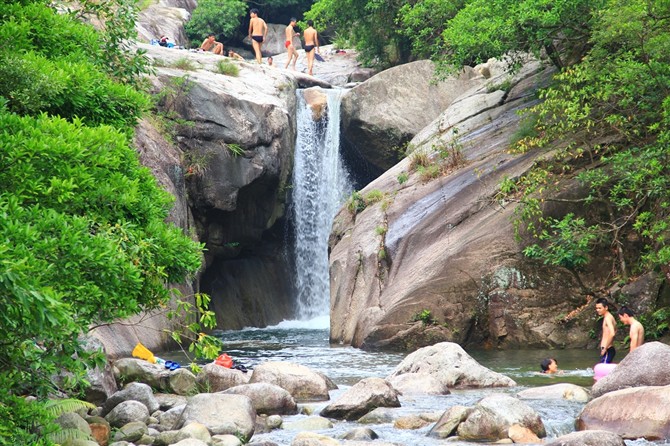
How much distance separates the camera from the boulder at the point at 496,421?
9.82m

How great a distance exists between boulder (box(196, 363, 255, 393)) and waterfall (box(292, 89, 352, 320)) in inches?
587

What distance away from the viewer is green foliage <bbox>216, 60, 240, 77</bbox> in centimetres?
2575

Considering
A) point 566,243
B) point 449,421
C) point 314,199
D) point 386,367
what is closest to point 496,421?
point 449,421

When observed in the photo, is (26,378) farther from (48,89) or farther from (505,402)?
(505,402)

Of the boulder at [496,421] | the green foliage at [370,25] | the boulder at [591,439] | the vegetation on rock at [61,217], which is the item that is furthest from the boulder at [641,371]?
the green foliage at [370,25]

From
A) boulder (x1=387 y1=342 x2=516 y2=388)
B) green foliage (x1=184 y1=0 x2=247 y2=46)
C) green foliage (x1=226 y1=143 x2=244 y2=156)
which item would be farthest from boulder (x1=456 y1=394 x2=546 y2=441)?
green foliage (x1=184 y1=0 x2=247 y2=46)

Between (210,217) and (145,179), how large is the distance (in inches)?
642

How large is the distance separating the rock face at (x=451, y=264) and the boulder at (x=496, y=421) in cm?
740

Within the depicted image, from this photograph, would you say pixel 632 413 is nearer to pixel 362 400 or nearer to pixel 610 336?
pixel 362 400

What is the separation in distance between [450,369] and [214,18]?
32.5m

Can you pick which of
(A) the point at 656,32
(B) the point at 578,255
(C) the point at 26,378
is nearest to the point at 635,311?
(B) the point at 578,255

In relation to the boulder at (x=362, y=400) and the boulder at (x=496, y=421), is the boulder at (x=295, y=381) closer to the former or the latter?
the boulder at (x=362, y=400)

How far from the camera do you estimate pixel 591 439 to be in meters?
8.79

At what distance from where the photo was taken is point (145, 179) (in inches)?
319
